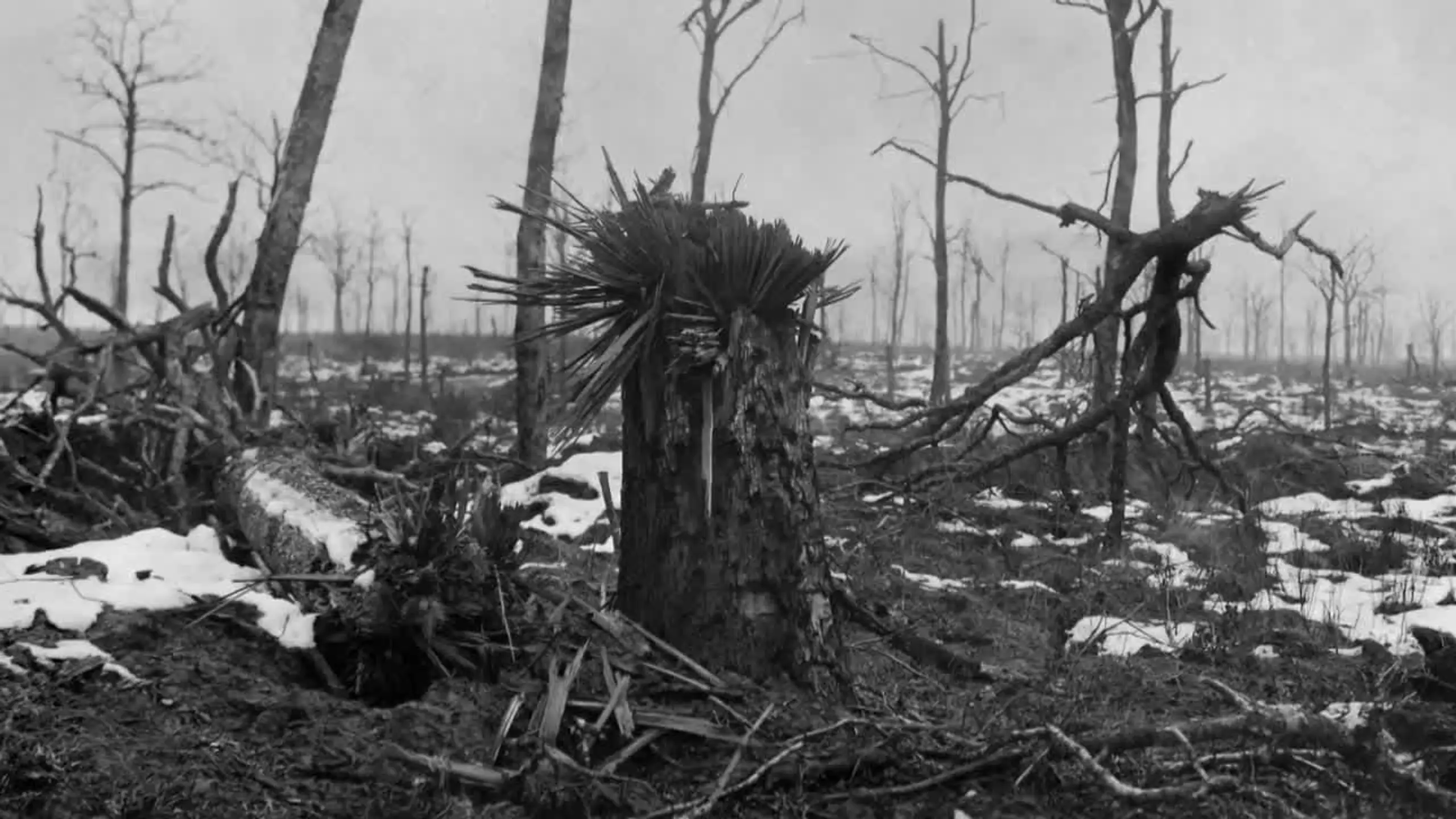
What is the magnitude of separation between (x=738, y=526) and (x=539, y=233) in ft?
20.6

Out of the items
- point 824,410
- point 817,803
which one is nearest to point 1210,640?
point 817,803

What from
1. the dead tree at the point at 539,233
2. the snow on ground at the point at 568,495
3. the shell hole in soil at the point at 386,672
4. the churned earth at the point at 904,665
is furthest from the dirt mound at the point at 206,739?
the dead tree at the point at 539,233

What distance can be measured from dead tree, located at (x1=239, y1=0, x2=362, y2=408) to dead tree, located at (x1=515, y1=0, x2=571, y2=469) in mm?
1835

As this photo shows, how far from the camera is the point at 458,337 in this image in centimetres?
5303

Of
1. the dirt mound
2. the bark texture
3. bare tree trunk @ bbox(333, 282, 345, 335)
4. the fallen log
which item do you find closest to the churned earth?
the dirt mound

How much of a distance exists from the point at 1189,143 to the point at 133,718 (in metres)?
11.6

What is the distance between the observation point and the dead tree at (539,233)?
8656 mm

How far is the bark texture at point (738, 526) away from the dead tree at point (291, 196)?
517 centimetres

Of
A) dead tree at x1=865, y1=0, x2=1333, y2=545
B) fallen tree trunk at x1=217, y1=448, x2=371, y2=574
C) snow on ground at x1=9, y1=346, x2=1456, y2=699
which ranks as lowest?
snow on ground at x1=9, y1=346, x2=1456, y2=699

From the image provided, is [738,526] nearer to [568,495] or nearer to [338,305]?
[568,495]

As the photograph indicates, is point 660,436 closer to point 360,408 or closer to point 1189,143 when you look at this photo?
point 360,408

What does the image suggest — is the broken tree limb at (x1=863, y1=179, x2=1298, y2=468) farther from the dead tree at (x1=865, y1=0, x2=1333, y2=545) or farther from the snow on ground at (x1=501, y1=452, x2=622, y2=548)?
the snow on ground at (x1=501, y1=452, x2=622, y2=548)

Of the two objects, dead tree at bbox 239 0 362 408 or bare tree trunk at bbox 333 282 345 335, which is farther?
bare tree trunk at bbox 333 282 345 335

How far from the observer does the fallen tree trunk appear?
138 inches
